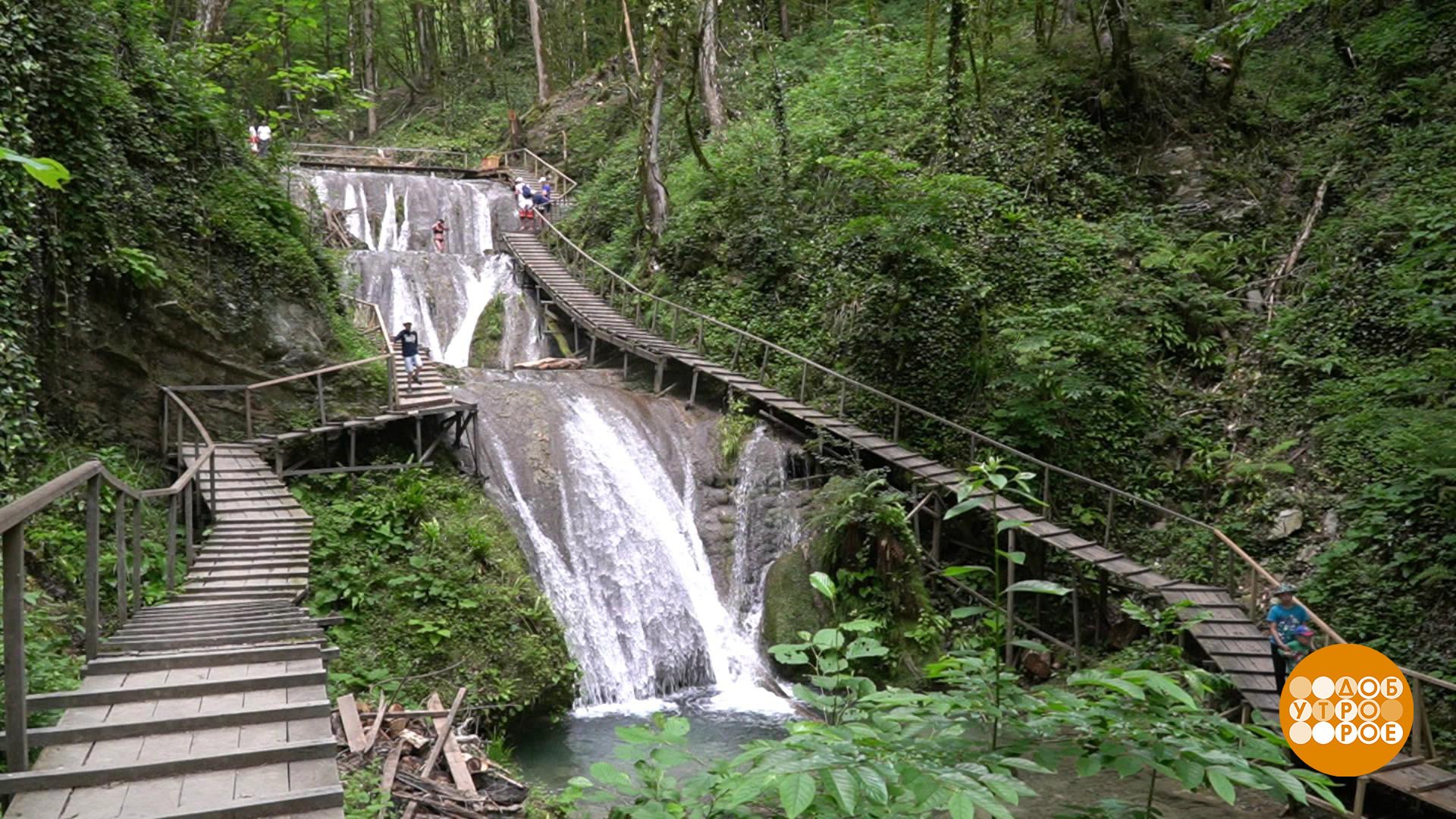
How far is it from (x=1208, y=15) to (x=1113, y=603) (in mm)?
15406

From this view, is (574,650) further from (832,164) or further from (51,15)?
(51,15)

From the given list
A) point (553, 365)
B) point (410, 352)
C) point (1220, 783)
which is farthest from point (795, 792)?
point (553, 365)

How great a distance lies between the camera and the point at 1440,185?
14.0m

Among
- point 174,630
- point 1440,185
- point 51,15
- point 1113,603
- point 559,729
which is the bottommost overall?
point 559,729

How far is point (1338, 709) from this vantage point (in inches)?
157

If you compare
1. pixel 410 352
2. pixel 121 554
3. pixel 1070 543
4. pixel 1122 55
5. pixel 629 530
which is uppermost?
pixel 1122 55

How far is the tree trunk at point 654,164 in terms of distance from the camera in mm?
22453

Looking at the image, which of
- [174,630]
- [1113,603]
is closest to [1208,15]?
[1113,603]

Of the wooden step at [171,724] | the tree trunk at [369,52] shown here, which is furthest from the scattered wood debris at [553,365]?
the tree trunk at [369,52]

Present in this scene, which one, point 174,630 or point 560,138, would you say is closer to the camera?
point 174,630

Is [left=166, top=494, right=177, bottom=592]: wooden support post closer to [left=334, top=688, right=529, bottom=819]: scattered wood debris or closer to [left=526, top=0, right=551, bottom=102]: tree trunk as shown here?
[left=334, top=688, right=529, bottom=819]: scattered wood debris

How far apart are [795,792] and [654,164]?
21.7m

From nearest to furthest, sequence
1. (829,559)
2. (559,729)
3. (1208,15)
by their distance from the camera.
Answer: (559,729), (829,559), (1208,15)

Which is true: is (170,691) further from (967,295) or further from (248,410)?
(967,295)
